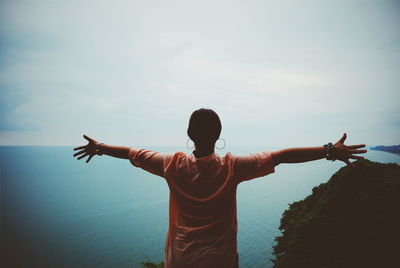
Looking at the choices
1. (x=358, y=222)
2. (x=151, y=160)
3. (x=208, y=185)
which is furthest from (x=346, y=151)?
(x=358, y=222)

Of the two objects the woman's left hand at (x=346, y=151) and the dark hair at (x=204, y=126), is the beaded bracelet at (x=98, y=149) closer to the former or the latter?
the dark hair at (x=204, y=126)

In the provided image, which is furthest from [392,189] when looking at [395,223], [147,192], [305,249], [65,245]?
[147,192]

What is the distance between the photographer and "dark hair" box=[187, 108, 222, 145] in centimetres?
160

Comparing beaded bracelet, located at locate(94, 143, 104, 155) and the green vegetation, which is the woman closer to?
beaded bracelet, located at locate(94, 143, 104, 155)

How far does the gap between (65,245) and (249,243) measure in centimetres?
3943

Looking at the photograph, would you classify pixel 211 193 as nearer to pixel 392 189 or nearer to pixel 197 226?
pixel 197 226

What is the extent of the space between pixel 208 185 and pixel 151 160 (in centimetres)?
52

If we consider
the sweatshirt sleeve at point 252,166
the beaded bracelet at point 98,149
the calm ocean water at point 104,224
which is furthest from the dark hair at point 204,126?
the calm ocean water at point 104,224

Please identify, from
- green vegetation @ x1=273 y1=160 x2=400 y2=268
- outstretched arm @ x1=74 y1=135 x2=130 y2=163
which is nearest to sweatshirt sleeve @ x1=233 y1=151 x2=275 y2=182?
outstretched arm @ x1=74 y1=135 x2=130 y2=163

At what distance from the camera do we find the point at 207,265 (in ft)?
5.14

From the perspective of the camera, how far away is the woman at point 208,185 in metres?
1.59

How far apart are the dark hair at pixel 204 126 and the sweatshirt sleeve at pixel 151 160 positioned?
0.93ft

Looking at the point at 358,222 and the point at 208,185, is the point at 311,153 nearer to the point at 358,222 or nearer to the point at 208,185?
the point at 208,185

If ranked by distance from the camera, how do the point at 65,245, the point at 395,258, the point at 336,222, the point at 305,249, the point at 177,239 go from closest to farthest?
the point at 177,239, the point at 395,258, the point at 336,222, the point at 305,249, the point at 65,245
